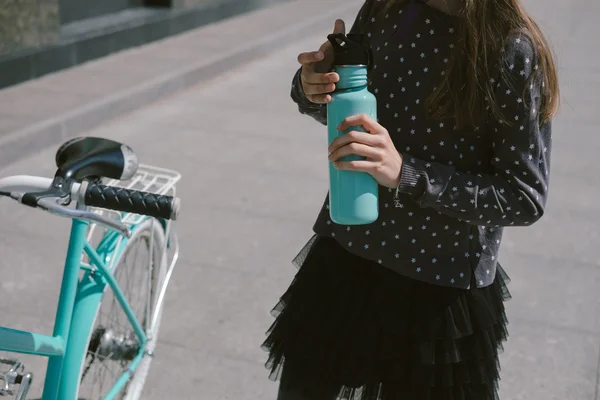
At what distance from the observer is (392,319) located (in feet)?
6.34

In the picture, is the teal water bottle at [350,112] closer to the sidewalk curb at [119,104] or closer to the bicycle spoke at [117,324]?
the bicycle spoke at [117,324]

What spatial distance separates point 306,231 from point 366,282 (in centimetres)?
284

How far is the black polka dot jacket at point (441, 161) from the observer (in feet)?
5.67

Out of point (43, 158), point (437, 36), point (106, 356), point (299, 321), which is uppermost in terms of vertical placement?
point (437, 36)

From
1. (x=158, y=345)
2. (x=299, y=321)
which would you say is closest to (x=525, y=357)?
(x=158, y=345)

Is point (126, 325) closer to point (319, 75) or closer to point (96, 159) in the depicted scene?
point (96, 159)

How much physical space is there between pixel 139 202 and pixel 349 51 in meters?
0.54

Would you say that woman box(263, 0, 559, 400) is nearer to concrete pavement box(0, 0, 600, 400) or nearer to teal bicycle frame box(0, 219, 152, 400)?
teal bicycle frame box(0, 219, 152, 400)

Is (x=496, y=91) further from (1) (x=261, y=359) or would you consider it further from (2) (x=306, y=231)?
(2) (x=306, y=231)

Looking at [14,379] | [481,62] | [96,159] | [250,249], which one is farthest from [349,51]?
[250,249]

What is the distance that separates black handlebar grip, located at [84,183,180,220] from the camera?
174 centimetres

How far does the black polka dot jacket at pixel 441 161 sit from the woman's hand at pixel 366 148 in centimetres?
10

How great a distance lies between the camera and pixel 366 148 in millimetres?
1571

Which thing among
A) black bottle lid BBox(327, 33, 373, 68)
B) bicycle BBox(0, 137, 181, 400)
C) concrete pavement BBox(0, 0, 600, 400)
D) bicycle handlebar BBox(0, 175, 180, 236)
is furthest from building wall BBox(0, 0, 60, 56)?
black bottle lid BBox(327, 33, 373, 68)
